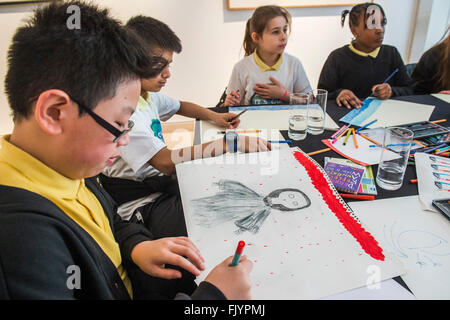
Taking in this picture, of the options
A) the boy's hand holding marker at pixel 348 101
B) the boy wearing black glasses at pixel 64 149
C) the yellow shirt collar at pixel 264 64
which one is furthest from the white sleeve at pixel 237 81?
the boy wearing black glasses at pixel 64 149

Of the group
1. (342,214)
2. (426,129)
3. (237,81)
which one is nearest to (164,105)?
(237,81)

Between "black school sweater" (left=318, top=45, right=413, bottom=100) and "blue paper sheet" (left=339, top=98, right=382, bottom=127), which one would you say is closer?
"blue paper sheet" (left=339, top=98, right=382, bottom=127)

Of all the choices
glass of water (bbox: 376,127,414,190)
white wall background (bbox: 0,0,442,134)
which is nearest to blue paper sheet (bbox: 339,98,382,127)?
glass of water (bbox: 376,127,414,190)

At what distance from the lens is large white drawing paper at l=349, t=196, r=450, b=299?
480 mm

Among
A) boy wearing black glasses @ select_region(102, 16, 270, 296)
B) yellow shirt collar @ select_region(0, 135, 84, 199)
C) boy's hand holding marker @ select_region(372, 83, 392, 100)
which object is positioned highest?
yellow shirt collar @ select_region(0, 135, 84, 199)

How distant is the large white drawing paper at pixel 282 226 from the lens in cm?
48

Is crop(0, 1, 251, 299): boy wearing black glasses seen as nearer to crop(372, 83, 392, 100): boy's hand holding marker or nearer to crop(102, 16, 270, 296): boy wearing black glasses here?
crop(102, 16, 270, 296): boy wearing black glasses

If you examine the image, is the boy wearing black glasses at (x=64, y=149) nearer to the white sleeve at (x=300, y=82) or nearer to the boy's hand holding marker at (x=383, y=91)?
the boy's hand holding marker at (x=383, y=91)

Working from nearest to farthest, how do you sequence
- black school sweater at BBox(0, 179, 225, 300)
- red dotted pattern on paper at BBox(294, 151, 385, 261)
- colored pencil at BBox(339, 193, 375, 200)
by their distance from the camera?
1. black school sweater at BBox(0, 179, 225, 300)
2. red dotted pattern on paper at BBox(294, 151, 385, 261)
3. colored pencil at BBox(339, 193, 375, 200)

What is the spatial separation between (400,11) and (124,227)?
294 cm

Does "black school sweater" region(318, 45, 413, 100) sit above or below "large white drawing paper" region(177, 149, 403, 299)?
above

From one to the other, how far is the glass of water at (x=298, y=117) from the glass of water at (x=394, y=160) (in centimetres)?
27

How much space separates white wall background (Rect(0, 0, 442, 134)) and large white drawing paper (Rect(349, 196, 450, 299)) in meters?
2.17

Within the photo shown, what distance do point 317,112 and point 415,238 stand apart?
64 centimetres
